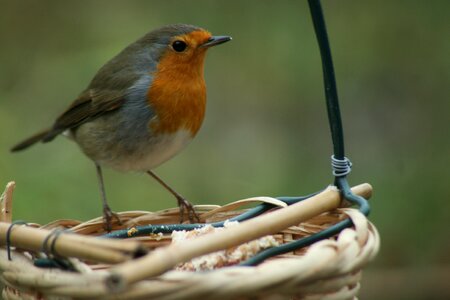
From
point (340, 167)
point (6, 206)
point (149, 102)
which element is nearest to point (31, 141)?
point (149, 102)

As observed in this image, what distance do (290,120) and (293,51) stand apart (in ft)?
1.59

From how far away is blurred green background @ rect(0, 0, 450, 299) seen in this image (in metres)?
4.19

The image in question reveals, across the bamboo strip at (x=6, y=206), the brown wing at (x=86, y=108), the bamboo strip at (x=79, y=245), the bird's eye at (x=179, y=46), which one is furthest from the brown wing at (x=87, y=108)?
the bamboo strip at (x=79, y=245)

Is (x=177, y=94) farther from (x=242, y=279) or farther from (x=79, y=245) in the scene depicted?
(x=242, y=279)

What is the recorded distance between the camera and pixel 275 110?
5.22 m

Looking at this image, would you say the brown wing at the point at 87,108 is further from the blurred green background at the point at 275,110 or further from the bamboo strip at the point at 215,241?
the bamboo strip at the point at 215,241

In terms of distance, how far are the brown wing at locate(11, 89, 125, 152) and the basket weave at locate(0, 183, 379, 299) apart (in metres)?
1.23

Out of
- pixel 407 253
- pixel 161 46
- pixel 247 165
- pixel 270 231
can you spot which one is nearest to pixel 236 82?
pixel 247 165

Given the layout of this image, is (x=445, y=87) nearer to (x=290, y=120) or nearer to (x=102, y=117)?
(x=290, y=120)

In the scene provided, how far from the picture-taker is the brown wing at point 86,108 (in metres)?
3.01

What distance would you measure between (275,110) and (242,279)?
12.5 feet

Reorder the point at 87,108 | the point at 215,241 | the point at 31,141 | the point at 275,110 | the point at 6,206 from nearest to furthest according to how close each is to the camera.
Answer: the point at 215,241 < the point at 6,206 < the point at 87,108 < the point at 31,141 < the point at 275,110

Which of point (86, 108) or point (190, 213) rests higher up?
point (86, 108)

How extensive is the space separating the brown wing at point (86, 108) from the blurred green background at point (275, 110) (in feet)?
2.38
